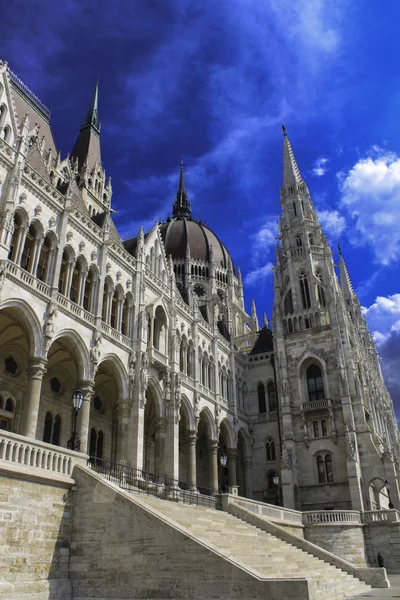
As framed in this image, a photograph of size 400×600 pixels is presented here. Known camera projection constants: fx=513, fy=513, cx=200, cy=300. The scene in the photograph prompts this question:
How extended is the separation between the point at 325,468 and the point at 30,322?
26.5 metres

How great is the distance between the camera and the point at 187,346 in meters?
37.2

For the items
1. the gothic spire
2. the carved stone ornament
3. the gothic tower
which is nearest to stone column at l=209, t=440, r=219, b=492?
the gothic tower

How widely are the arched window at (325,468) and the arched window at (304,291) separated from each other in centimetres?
1383

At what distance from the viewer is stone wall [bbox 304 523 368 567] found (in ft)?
100

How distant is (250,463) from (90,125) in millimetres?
36819

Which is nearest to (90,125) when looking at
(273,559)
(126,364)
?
(126,364)

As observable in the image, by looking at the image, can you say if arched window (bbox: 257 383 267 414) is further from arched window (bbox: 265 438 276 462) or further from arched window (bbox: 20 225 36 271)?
arched window (bbox: 20 225 36 271)

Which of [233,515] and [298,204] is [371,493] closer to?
[233,515]

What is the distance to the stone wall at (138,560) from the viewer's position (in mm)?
13477

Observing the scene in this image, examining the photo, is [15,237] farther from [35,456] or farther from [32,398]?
[35,456]

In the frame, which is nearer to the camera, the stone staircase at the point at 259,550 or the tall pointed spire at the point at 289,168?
the stone staircase at the point at 259,550

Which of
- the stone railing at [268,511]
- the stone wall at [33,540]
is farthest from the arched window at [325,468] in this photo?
the stone wall at [33,540]

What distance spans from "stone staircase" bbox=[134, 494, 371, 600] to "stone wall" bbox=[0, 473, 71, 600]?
2688 mm

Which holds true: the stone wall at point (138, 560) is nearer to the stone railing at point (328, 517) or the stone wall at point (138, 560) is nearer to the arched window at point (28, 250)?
the arched window at point (28, 250)
